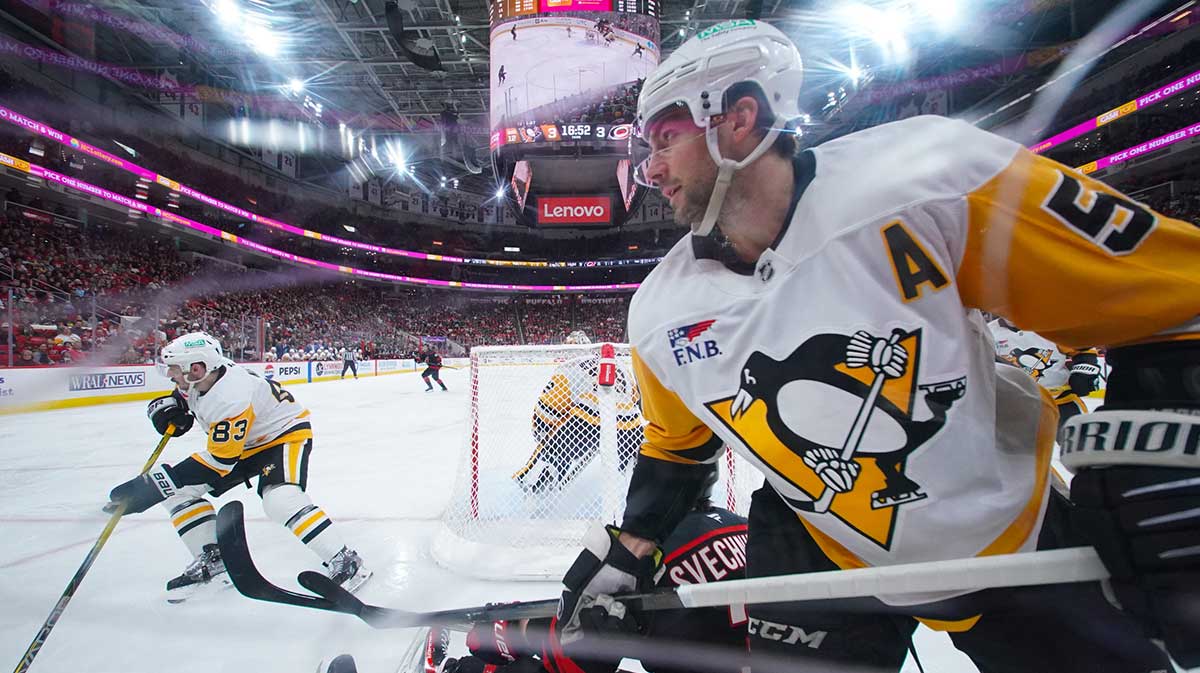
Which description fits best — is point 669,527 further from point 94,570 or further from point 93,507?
point 93,507

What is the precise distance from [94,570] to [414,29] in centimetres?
1448

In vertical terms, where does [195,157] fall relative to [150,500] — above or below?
above

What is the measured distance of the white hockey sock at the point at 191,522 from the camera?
8.75 ft

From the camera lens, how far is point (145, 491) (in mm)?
2537

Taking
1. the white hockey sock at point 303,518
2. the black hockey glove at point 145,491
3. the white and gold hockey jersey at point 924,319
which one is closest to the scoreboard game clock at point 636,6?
the white hockey sock at point 303,518

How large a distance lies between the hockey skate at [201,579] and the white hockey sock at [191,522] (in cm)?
4

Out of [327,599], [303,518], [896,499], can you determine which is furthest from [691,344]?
[303,518]

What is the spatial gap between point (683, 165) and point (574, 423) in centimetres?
242

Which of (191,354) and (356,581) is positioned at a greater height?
(191,354)

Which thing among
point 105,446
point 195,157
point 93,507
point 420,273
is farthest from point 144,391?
point 420,273

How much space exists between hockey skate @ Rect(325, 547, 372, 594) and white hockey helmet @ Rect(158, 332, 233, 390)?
115cm

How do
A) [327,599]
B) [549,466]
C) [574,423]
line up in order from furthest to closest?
[549,466], [574,423], [327,599]

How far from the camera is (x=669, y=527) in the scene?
1.19m

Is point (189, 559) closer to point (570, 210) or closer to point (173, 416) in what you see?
point (173, 416)
